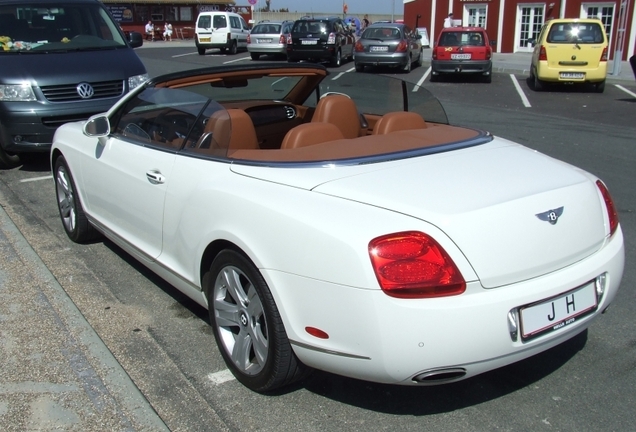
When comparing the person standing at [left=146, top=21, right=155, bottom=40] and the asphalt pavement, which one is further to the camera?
the person standing at [left=146, top=21, right=155, bottom=40]

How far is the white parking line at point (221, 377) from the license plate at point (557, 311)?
1465 millimetres

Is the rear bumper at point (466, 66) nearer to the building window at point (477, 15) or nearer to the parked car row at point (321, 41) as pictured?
the parked car row at point (321, 41)

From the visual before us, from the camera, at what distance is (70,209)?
5309 mm

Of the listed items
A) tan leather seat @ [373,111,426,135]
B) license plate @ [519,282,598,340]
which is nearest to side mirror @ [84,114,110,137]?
tan leather seat @ [373,111,426,135]

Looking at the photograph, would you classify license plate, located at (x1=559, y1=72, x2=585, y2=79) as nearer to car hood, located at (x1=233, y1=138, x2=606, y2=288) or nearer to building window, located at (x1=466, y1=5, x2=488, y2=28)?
car hood, located at (x1=233, y1=138, x2=606, y2=288)

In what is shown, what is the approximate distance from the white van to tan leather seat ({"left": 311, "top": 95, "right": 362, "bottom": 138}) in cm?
2861

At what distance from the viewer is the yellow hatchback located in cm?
1584

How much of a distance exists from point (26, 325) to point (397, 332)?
2.44m

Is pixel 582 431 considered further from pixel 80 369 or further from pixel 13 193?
pixel 13 193

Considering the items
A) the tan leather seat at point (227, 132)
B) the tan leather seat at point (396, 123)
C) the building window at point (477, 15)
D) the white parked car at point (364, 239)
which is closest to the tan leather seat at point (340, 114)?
the white parked car at point (364, 239)

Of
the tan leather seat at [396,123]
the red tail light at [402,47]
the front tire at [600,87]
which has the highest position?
the tan leather seat at [396,123]

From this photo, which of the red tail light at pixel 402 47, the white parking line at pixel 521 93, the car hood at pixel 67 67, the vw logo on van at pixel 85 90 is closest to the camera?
the car hood at pixel 67 67

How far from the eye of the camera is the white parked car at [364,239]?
→ 8.41 ft

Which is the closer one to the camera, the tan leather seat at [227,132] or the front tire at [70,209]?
the tan leather seat at [227,132]
